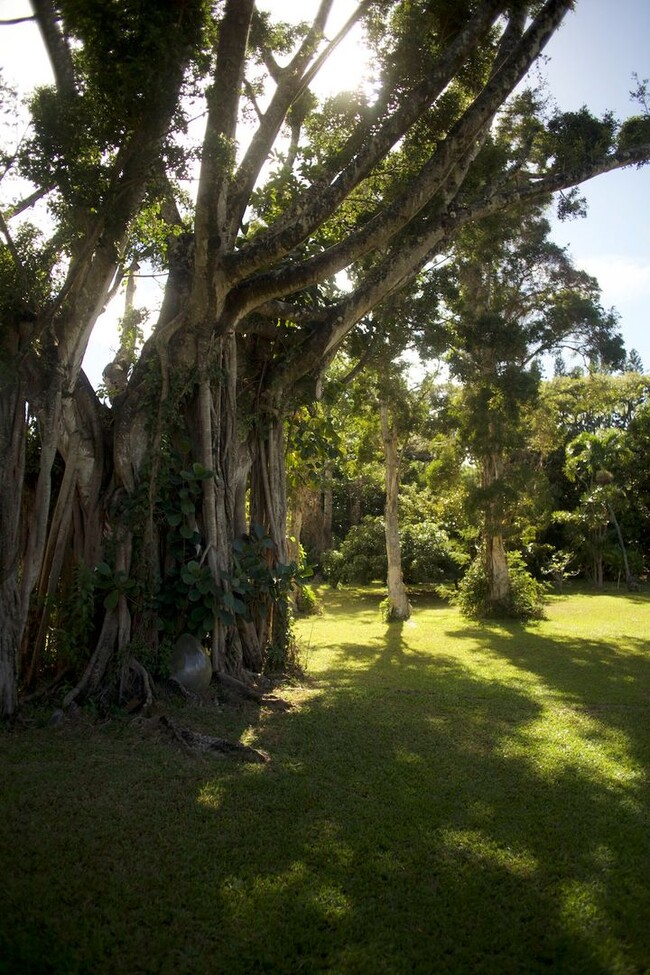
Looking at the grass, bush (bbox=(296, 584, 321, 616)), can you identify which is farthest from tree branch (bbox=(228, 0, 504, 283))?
bush (bbox=(296, 584, 321, 616))

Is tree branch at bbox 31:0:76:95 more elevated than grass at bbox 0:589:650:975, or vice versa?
tree branch at bbox 31:0:76:95

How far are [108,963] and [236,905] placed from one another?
601 millimetres

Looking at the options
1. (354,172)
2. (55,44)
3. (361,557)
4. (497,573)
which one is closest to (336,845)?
(354,172)

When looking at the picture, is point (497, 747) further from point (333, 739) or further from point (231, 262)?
point (231, 262)

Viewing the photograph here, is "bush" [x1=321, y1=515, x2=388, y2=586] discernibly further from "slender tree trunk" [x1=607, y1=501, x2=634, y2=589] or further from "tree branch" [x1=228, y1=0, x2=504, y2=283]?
"tree branch" [x1=228, y1=0, x2=504, y2=283]

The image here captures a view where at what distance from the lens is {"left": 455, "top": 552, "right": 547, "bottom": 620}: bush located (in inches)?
655

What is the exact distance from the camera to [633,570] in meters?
26.2

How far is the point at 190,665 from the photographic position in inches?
271

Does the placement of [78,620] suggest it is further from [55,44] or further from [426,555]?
[426,555]

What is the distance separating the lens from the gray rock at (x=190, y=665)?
682 centimetres

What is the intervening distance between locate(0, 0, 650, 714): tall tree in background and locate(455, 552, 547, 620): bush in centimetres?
916

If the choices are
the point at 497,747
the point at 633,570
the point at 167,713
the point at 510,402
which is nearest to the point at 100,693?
the point at 167,713

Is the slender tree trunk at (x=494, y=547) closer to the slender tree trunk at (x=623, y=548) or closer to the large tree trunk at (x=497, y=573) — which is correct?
the large tree trunk at (x=497, y=573)

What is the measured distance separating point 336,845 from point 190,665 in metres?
3.26
